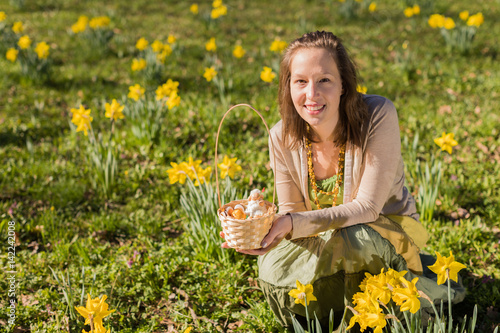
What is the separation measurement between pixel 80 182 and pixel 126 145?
617mm

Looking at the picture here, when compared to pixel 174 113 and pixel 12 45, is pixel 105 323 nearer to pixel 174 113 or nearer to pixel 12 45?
pixel 174 113

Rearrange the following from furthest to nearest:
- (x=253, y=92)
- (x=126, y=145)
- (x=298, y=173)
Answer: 1. (x=253, y=92)
2. (x=126, y=145)
3. (x=298, y=173)

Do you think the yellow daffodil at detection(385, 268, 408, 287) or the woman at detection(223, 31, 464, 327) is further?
the woman at detection(223, 31, 464, 327)

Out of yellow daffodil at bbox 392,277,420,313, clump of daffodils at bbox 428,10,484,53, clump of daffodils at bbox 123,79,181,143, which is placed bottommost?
yellow daffodil at bbox 392,277,420,313

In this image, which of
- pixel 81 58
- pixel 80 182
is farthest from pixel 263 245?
pixel 81 58

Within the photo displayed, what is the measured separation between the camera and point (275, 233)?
173 centimetres

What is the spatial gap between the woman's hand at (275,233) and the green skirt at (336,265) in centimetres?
23

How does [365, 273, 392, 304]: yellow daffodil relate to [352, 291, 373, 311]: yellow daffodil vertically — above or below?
above

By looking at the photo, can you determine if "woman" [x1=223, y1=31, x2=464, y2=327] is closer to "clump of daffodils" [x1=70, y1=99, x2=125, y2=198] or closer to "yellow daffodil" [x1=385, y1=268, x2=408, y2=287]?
"yellow daffodil" [x1=385, y1=268, x2=408, y2=287]

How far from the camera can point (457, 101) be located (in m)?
4.37

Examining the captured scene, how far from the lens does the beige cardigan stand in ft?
5.95

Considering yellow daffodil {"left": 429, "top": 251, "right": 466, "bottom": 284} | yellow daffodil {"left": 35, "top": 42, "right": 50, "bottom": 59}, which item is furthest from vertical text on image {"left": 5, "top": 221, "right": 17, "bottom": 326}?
yellow daffodil {"left": 35, "top": 42, "right": 50, "bottom": 59}

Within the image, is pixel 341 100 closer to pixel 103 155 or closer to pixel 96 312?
pixel 96 312

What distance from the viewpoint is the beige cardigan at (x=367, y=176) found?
1.81 meters
